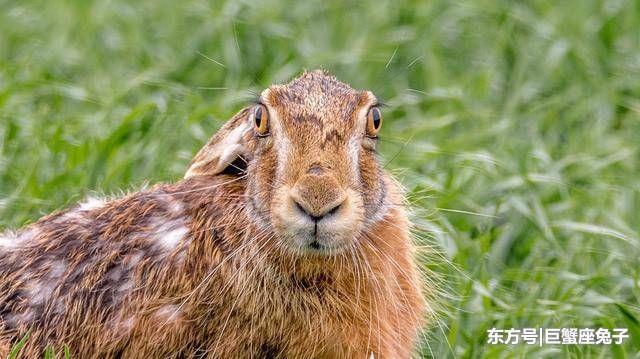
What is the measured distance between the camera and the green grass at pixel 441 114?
22.5 ft

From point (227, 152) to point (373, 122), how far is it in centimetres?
56

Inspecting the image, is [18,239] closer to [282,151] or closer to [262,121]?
[262,121]

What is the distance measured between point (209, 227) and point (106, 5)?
4207 millimetres

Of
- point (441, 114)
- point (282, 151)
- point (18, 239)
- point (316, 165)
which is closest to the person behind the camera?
point (316, 165)

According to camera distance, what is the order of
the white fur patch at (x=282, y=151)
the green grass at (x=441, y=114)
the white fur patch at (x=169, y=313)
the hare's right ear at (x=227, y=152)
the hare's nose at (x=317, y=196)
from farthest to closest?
the green grass at (x=441, y=114) → the hare's right ear at (x=227, y=152) → the white fur patch at (x=169, y=313) → the white fur patch at (x=282, y=151) → the hare's nose at (x=317, y=196)

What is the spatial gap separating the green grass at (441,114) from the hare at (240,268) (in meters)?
0.72

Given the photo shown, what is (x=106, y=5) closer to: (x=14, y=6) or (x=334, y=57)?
(x=14, y=6)

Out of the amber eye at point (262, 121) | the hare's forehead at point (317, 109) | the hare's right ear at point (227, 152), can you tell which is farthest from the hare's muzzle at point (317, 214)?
the hare's right ear at point (227, 152)

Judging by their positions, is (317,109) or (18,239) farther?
(18,239)

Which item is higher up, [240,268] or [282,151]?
[282,151]

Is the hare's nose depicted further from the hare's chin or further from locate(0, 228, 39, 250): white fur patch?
locate(0, 228, 39, 250): white fur patch

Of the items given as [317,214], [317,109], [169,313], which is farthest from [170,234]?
[317,214]

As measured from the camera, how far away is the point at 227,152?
5801 millimetres

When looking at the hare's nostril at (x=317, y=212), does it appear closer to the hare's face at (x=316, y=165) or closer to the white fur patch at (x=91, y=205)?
the hare's face at (x=316, y=165)
